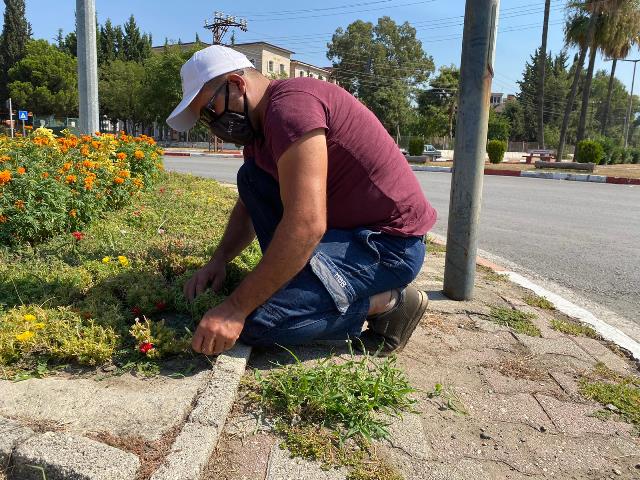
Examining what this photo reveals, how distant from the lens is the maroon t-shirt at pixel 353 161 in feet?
6.51

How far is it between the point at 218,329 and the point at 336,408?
0.52 metres

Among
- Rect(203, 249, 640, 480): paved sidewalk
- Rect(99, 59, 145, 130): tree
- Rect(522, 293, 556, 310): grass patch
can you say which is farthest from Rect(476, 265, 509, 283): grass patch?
Rect(99, 59, 145, 130): tree

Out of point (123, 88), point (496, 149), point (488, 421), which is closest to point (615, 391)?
point (488, 421)

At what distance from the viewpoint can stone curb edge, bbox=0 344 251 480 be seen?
1.48 meters

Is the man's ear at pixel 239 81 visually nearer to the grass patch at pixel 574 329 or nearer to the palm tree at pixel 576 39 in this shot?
the grass patch at pixel 574 329

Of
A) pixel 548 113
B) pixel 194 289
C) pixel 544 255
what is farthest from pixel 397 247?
pixel 548 113

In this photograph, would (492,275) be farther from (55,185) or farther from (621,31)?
(621,31)

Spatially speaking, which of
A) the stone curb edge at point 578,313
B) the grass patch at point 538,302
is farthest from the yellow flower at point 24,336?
the grass patch at point 538,302

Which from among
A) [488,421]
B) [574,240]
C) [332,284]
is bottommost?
[488,421]

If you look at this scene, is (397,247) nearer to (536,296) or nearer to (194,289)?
(194,289)

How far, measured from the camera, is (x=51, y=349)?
6.77 feet

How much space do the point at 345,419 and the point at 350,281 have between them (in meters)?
0.57

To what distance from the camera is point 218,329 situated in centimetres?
198

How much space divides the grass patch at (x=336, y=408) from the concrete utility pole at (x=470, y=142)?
1377 millimetres
